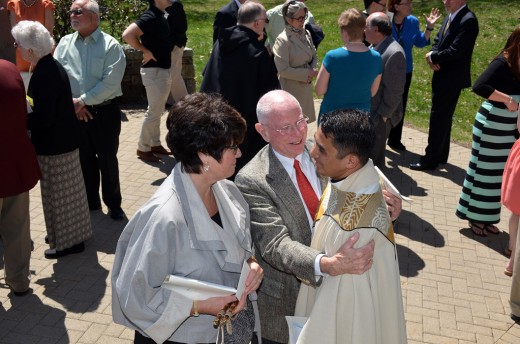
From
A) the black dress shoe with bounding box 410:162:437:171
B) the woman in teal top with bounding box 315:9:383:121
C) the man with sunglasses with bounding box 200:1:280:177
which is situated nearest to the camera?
the woman in teal top with bounding box 315:9:383:121

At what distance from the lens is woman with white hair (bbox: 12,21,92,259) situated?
17.1 feet

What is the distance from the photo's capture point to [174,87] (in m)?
9.62

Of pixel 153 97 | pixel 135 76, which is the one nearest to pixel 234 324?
pixel 153 97

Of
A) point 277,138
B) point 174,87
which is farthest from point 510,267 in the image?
point 174,87

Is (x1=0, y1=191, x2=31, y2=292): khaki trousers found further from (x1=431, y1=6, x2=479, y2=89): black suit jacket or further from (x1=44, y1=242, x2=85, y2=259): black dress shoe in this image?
(x1=431, y1=6, x2=479, y2=89): black suit jacket

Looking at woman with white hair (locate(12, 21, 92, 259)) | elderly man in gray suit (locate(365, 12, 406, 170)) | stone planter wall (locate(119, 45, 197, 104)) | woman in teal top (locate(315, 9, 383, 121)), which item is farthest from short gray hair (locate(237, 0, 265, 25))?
stone planter wall (locate(119, 45, 197, 104))

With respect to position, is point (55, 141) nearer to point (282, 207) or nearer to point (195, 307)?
point (282, 207)

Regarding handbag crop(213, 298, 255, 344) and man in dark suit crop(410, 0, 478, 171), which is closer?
handbag crop(213, 298, 255, 344)

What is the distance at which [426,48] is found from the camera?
1422cm

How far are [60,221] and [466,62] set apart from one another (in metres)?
5.01

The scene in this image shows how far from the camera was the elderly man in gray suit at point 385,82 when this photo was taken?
6.60 meters

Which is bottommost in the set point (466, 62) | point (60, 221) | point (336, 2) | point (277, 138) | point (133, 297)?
point (336, 2)

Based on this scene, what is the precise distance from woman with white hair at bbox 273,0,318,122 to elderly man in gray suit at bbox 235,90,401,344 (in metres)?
3.60

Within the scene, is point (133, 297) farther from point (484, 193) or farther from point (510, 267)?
point (484, 193)
